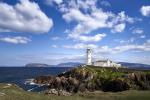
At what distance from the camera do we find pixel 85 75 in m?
107

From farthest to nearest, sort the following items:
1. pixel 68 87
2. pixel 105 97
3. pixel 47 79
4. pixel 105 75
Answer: pixel 47 79
pixel 105 75
pixel 68 87
pixel 105 97

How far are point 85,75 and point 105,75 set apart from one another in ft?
27.0

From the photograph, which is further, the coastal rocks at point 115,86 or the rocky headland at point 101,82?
the rocky headland at point 101,82

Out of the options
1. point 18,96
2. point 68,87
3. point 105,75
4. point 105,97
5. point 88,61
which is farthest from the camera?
point 88,61

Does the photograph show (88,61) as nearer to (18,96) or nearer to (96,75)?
(96,75)

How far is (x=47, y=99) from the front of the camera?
4188cm

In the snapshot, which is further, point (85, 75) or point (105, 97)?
point (85, 75)

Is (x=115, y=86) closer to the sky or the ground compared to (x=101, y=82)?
closer to the ground

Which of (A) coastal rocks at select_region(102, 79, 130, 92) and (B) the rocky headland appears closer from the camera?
(A) coastal rocks at select_region(102, 79, 130, 92)

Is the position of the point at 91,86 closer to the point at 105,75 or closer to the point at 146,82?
the point at 105,75

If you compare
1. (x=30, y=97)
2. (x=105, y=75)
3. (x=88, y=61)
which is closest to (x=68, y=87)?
(x=105, y=75)

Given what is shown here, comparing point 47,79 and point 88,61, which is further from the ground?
point 88,61

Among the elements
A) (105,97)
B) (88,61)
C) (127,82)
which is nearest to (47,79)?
(88,61)

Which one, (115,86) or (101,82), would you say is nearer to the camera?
(115,86)
